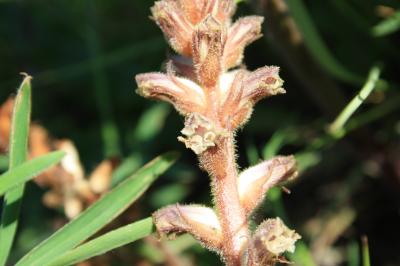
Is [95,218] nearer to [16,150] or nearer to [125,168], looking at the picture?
[16,150]

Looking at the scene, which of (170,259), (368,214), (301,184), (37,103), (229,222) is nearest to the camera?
(229,222)

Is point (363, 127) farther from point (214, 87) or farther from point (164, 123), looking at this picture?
point (214, 87)

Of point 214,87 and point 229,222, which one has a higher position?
point 214,87

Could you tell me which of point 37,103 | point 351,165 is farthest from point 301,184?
point 37,103

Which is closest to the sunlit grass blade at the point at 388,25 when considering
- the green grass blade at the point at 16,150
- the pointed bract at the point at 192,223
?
the pointed bract at the point at 192,223

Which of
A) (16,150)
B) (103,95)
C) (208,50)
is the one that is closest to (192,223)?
(208,50)

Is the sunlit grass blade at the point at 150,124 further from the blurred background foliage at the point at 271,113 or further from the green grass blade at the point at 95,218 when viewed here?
the green grass blade at the point at 95,218

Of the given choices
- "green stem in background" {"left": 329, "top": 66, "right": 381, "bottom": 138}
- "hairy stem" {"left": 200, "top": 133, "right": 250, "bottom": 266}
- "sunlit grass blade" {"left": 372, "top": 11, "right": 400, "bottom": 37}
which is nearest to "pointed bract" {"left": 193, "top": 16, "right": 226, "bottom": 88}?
"hairy stem" {"left": 200, "top": 133, "right": 250, "bottom": 266}
